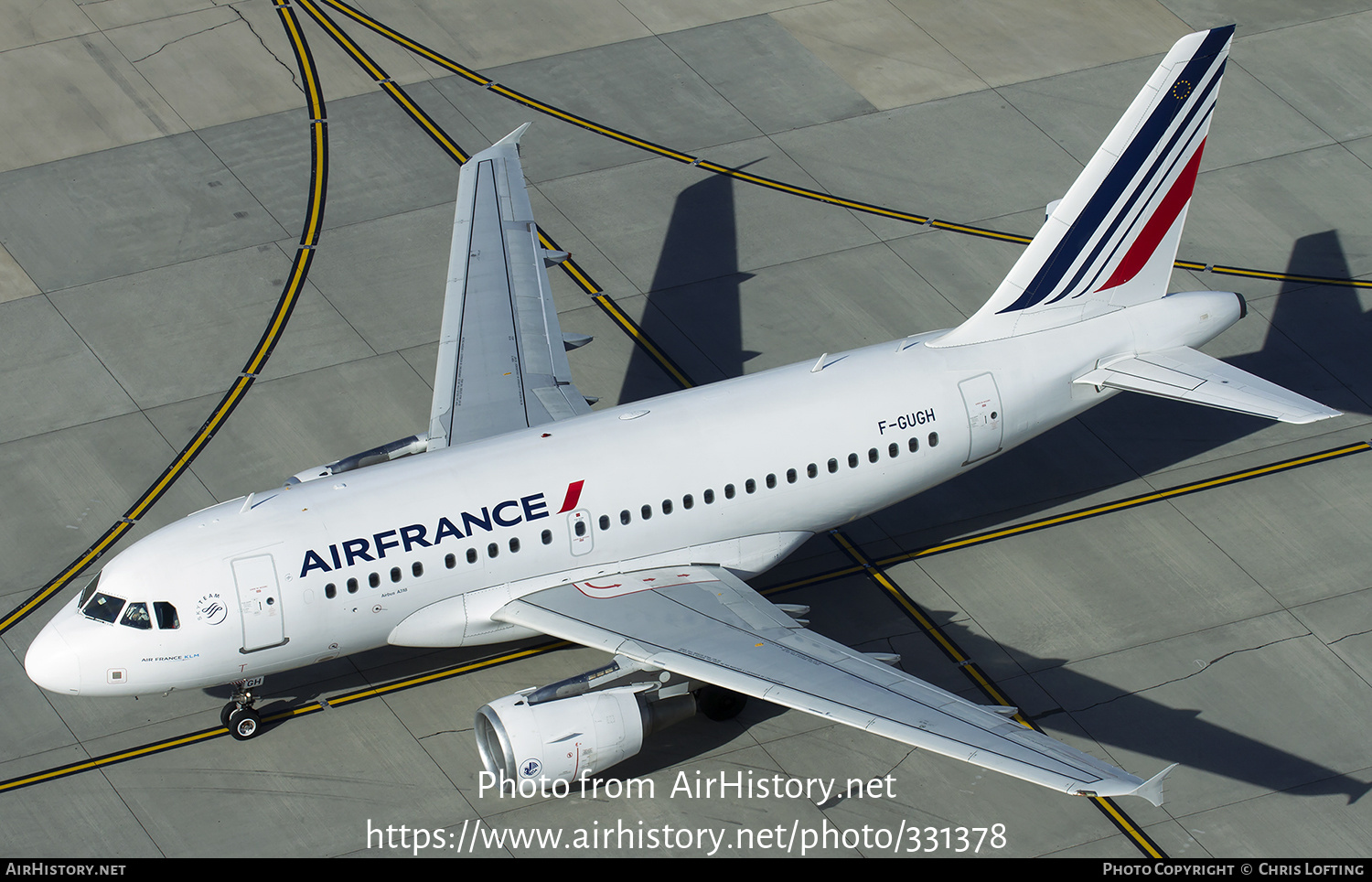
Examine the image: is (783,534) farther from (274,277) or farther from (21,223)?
(21,223)

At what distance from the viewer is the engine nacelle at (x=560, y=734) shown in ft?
96.6

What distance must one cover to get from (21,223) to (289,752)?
21700 millimetres

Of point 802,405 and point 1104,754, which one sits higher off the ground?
point 802,405

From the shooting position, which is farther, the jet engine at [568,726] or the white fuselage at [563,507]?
the white fuselage at [563,507]

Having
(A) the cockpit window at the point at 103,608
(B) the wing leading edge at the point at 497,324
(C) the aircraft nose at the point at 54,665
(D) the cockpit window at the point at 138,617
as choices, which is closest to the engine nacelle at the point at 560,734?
(D) the cockpit window at the point at 138,617

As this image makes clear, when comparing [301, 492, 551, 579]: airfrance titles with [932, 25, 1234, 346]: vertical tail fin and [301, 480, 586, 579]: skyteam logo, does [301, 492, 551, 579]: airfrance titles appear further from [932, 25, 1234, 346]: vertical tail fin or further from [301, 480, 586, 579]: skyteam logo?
[932, 25, 1234, 346]: vertical tail fin

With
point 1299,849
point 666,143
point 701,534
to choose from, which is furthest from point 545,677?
point 666,143

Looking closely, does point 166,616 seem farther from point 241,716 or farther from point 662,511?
point 662,511

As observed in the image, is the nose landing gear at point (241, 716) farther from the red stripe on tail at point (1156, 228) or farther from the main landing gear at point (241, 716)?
the red stripe on tail at point (1156, 228)

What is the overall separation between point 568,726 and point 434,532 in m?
4.57

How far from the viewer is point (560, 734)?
29609 mm
